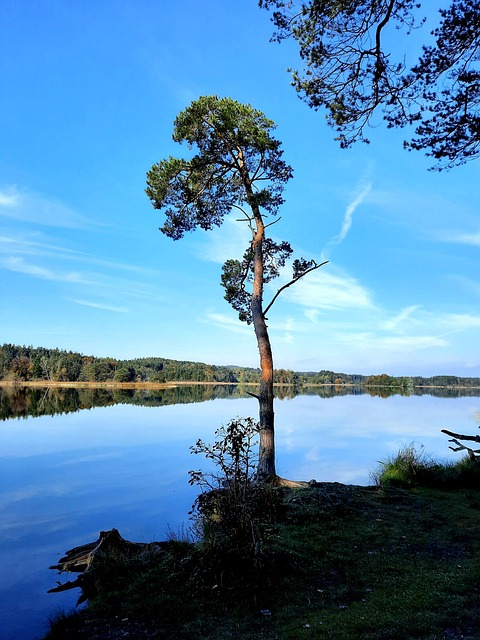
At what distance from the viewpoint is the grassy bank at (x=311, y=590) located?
3916mm

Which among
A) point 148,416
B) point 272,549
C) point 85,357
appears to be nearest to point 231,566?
point 272,549

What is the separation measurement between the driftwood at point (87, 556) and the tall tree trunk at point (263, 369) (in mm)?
4280

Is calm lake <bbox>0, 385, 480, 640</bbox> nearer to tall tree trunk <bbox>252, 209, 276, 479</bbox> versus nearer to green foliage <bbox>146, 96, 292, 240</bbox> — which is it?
tall tree trunk <bbox>252, 209, 276, 479</bbox>

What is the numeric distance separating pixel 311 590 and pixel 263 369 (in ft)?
23.4

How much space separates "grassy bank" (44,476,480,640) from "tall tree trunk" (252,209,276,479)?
141 inches

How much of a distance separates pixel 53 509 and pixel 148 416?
24.7 meters

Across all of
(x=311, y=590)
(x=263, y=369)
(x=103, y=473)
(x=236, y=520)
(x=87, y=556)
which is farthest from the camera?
(x=103, y=473)

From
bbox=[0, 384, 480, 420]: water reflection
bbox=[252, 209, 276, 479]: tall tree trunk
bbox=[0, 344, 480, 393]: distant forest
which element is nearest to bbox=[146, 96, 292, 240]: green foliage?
bbox=[252, 209, 276, 479]: tall tree trunk

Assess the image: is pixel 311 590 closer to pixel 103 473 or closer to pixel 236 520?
pixel 236 520

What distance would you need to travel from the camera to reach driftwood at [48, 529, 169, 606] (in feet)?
20.1

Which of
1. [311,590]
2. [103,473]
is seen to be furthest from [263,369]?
[103,473]

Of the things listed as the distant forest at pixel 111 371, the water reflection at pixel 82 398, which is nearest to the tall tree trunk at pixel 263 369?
the water reflection at pixel 82 398

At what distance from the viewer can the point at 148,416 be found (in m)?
35.2

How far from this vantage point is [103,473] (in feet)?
50.6
